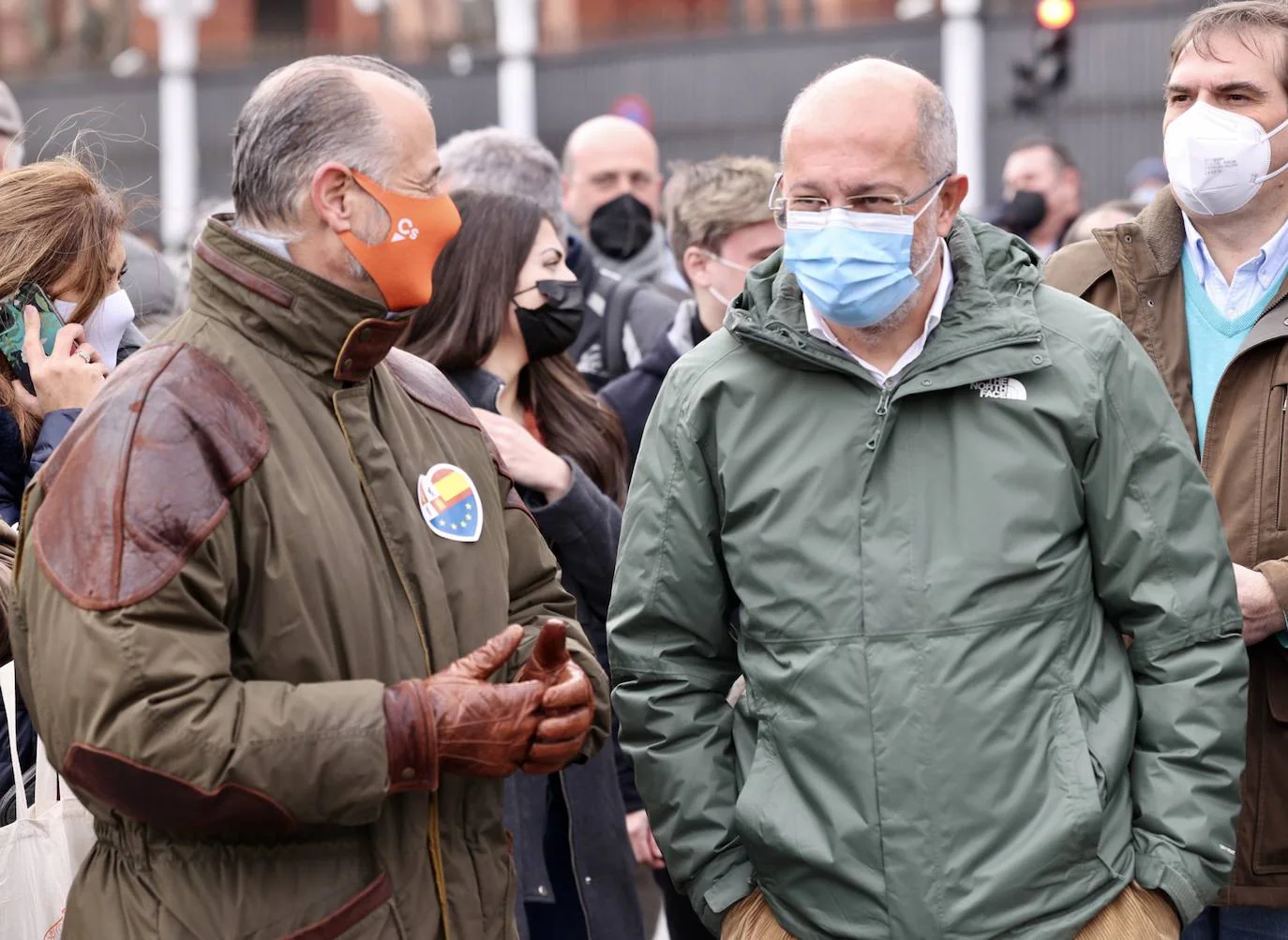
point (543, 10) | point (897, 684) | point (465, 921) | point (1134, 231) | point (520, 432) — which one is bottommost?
point (465, 921)

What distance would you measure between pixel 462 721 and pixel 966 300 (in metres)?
1.14

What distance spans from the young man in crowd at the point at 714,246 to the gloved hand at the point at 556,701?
217 centimetres

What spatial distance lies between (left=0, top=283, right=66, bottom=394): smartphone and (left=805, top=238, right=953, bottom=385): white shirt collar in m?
1.58

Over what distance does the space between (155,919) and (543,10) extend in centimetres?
2607

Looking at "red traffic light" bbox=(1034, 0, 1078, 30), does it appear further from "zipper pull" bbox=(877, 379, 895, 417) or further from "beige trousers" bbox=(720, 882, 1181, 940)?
"beige trousers" bbox=(720, 882, 1181, 940)

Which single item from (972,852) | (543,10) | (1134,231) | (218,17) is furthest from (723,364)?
(218,17)

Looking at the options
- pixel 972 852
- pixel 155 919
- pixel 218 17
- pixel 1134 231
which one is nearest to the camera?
pixel 155 919

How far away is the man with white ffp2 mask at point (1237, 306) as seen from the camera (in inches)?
137

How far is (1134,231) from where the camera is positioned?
381cm

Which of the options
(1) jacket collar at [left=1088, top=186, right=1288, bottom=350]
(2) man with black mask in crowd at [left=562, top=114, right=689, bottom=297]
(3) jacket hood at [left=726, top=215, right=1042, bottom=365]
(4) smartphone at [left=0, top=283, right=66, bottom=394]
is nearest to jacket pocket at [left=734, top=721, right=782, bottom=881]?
(3) jacket hood at [left=726, top=215, right=1042, bottom=365]

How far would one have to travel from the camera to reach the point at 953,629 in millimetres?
2871

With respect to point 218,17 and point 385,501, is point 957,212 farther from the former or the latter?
point 218,17

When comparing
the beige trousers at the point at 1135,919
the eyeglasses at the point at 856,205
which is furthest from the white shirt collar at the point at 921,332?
the beige trousers at the point at 1135,919

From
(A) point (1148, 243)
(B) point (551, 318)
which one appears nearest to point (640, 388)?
(B) point (551, 318)
